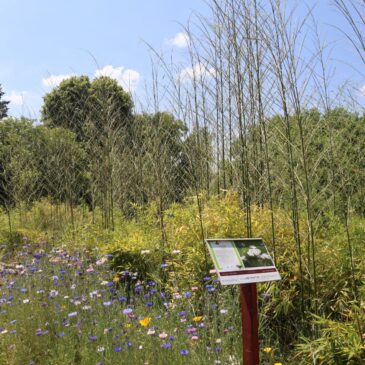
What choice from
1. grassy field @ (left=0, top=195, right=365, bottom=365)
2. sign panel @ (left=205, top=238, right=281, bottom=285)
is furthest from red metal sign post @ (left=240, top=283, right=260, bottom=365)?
grassy field @ (left=0, top=195, right=365, bottom=365)

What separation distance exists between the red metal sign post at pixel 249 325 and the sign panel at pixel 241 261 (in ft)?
0.18

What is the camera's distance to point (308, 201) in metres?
2.46

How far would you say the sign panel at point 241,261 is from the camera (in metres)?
1.70

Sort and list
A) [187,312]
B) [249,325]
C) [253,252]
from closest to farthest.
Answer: [249,325] → [253,252] → [187,312]

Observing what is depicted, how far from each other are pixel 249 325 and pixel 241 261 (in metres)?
0.24

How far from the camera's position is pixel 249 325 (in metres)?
1.73

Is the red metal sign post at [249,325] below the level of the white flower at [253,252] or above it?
below

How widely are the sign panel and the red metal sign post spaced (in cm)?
5

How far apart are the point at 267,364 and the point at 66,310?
1320 mm

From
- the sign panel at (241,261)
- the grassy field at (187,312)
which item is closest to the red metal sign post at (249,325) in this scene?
the sign panel at (241,261)

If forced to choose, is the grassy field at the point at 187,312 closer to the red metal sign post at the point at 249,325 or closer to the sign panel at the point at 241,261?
the red metal sign post at the point at 249,325

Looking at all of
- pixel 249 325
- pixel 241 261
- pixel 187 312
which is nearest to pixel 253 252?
pixel 241 261

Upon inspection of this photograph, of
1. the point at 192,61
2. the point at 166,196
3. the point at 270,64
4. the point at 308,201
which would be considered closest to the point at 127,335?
the point at 308,201

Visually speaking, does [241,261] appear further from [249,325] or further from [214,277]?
[214,277]
